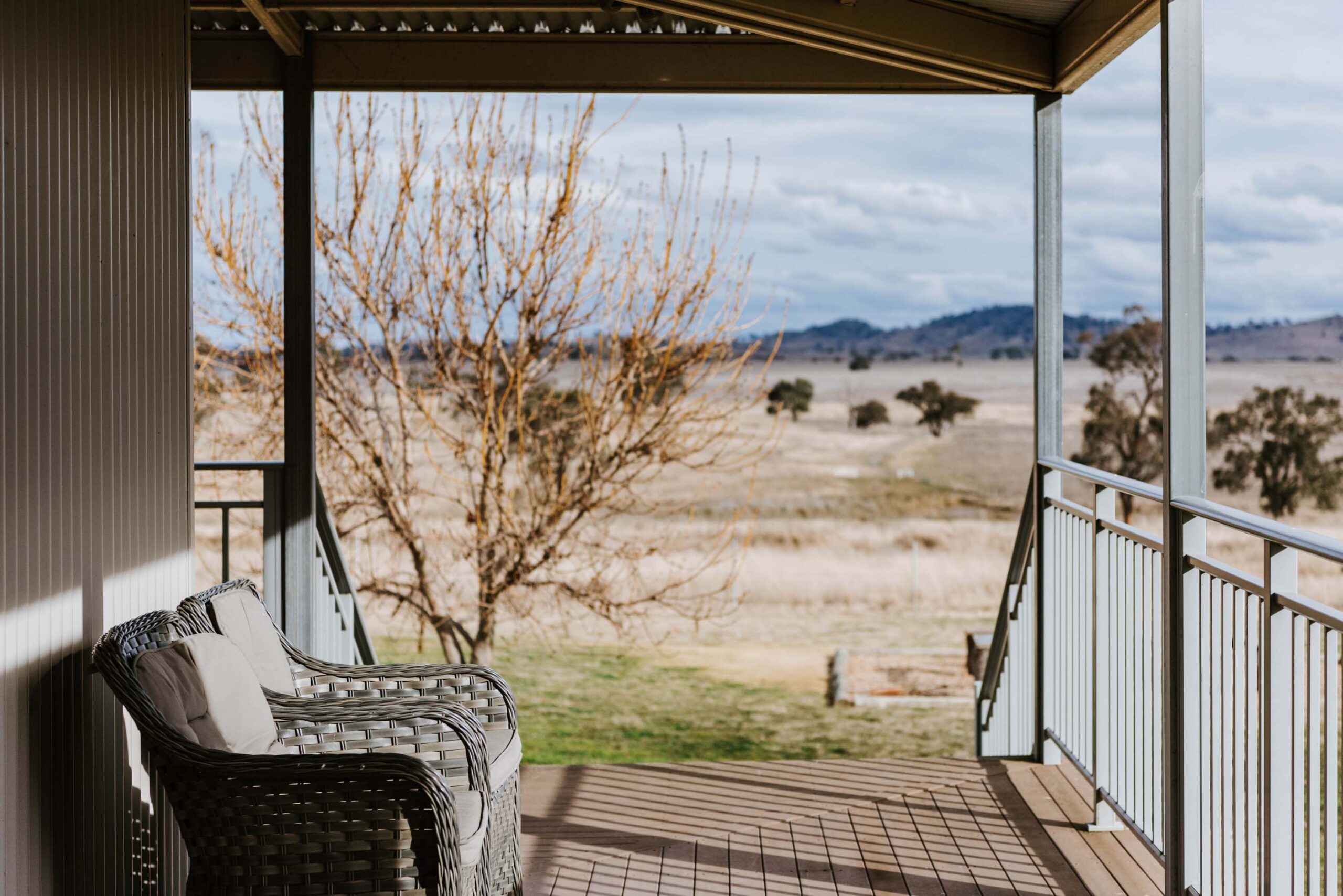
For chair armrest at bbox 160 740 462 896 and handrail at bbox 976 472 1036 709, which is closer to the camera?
chair armrest at bbox 160 740 462 896

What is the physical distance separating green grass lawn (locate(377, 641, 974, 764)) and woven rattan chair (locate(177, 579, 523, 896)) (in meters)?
7.58

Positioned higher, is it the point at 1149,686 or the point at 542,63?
the point at 542,63

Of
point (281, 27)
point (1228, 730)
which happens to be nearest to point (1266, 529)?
point (1228, 730)

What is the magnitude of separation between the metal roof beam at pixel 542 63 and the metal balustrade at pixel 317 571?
1540 mm

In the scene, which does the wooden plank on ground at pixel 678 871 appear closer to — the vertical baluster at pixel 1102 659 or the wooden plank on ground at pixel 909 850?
the wooden plank on ground at pixel 909 850

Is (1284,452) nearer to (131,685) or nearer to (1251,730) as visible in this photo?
(1251,730)

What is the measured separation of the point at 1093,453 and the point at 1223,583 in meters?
12.4

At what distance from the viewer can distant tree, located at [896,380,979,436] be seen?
14734mm

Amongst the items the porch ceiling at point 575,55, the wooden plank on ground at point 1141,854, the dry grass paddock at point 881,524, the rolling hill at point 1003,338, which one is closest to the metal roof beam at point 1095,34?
the porch ceiling at point 575,55

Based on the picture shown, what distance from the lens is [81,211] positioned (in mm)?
2494

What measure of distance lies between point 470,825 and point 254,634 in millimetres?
935

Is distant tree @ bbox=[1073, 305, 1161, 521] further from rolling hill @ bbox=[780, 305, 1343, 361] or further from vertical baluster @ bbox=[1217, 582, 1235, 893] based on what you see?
vertical baluster @ bbox=[1217, 582, 1235, 893]

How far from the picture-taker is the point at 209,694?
8.00 feet

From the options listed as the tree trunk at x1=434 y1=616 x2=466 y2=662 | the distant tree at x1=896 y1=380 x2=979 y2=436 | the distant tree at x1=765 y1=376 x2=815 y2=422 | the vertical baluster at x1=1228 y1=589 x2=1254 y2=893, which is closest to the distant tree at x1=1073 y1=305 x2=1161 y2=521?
the distant tree at x1=896 y1=380 x2=979 y2=436
